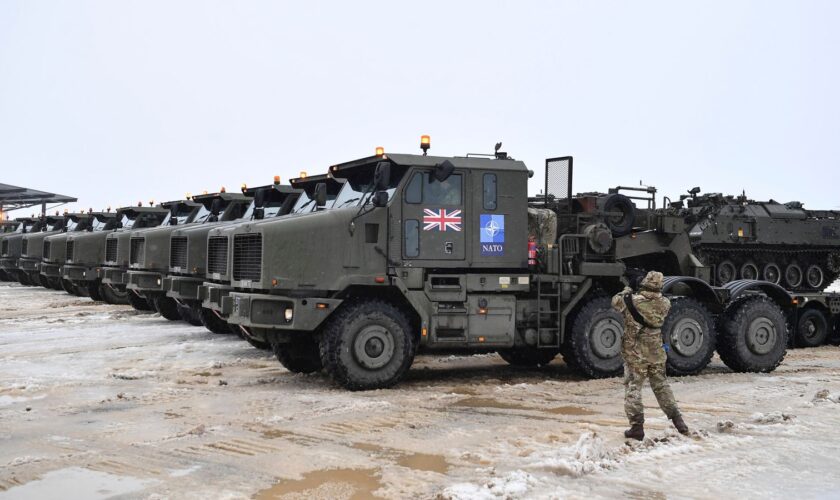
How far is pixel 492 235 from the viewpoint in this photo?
9.77 metres

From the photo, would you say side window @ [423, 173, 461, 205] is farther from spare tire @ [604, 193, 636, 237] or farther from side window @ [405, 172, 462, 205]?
spare tire @ [604, 193, 636, 237]

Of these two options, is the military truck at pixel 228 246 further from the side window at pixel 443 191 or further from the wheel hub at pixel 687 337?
the wheel hub at pixel 687 337

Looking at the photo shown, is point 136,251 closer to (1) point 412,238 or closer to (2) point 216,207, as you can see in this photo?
(2) point 216,207

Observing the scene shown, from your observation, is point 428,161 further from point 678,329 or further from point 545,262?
point 678,329

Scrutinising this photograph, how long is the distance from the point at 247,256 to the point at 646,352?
4.62 metres

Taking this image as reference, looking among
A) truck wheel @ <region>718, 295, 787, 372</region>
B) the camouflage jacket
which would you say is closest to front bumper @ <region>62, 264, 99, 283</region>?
truck wheel @ <region>718, 295, 787, 372</region>

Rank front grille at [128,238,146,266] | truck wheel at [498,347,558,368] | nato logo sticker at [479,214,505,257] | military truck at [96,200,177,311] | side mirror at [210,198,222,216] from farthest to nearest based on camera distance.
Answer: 1. military truck at [96,200,177,311]
2. front grille at [128,238,146,266]
3. side mirror at [210,198,222,216]
4. truck wheel at [498,347,558,368]
5. nato logo sticker at [479,214,505,257]

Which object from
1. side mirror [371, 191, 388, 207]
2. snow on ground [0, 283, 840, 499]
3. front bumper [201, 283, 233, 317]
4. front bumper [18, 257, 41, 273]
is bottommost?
snow on ground [0, 283, 840, 499]

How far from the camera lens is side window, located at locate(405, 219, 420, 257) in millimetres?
9367

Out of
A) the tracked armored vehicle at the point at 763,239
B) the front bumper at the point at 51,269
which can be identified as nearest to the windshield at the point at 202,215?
the front bumper at the point at 51,269

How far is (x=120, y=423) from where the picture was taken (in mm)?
7293

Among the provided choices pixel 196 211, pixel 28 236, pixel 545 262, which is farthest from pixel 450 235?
pixel 28 236

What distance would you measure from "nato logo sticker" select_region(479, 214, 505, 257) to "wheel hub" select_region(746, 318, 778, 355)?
150 inches

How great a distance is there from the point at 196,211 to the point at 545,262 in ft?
27.7
